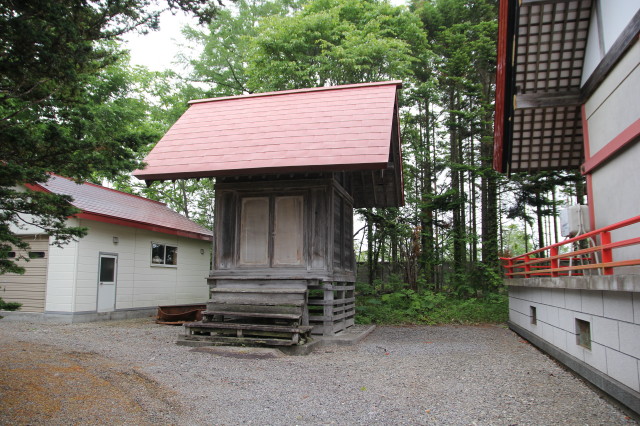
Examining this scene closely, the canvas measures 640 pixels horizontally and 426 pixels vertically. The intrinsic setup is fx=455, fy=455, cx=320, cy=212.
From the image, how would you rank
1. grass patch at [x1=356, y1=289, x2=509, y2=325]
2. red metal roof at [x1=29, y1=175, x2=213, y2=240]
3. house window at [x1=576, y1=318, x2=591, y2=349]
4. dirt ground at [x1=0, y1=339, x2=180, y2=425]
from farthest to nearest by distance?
grass patch at [x1=356, y1=289, x2=509, y2=325]
red metal roof at [x1=29, y1=175, x2=213, y2=240]
house window at [x1=576, y1=318, x2=591, y2=349]
dirt ground at [x1=0, y1=339, x2=180, y2=425]

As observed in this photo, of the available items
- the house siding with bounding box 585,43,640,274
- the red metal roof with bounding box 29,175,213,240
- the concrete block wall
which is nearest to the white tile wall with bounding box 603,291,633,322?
the concrete block wall

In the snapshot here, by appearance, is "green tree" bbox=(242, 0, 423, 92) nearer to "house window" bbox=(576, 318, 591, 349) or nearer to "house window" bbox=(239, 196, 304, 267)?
"house window" bbox=(239, 196, 304, 267)

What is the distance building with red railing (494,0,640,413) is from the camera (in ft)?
16.0

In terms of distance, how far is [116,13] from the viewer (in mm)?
4246

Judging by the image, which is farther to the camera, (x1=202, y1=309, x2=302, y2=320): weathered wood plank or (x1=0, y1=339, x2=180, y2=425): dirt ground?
(x1=202, y1=309, x2=302, y2=320): weathered wood plank

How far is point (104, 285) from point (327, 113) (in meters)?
7.81

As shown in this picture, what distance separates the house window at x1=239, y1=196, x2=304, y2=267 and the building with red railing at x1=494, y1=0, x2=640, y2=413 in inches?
176

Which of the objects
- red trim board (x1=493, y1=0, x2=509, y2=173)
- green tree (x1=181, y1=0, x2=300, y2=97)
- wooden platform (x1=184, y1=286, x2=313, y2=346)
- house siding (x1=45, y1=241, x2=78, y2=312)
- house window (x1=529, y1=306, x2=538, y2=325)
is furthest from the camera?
green tree (x1=181, y1=0, x2=300, y2=97)

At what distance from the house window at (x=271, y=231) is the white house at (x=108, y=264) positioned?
14.1 feet

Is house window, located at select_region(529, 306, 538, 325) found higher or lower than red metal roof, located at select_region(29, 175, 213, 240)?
lower

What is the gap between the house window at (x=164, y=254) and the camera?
1466cm

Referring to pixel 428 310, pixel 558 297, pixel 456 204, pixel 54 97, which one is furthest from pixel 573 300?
pixel 456 204

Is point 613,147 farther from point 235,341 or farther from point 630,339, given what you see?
point 235,341

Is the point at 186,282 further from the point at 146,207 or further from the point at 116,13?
the point at 116,13
